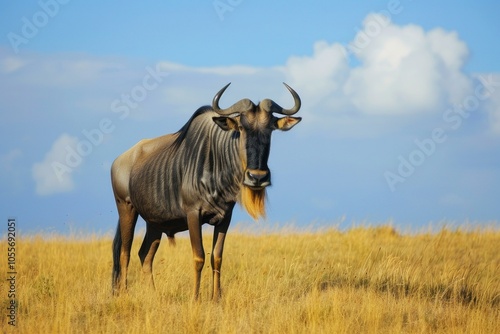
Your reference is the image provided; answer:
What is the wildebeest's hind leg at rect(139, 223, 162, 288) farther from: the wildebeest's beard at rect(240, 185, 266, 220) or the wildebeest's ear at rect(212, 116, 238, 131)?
the wildebeest's ear at rect(212, 116, 238, 131)

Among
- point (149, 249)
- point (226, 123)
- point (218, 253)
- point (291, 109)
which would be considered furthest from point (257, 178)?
point (149, 249)

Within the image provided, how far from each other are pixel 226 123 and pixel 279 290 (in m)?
2.47

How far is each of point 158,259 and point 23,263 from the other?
2.67 m

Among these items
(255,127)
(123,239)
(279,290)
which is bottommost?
(279,290)

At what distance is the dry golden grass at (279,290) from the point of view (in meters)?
8.26

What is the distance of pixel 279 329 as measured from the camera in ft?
25.8

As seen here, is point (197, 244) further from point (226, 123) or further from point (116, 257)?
point (116, 257)

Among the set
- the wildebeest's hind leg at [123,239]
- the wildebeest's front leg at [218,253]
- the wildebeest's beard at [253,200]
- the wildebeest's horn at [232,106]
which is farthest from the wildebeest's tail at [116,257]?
the wildebeest's horn at [232,106]

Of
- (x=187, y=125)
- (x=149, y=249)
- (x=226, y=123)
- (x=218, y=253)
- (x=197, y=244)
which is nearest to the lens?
(x=226, y=123)

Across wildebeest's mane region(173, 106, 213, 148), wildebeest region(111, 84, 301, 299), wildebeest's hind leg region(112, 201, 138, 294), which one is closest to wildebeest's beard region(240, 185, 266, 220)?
wildebeest region(111, 84, 301, 299)

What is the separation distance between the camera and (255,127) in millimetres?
8906

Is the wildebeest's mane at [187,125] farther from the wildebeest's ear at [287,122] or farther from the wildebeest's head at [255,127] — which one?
the wildebeest's ear at [287,122]

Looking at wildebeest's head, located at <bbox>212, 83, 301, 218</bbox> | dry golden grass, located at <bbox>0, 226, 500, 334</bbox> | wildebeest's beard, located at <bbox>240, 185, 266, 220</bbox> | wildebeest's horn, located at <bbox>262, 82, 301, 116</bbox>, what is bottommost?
dry golden grass, located at <bbox>0, 226, 500, 334</bbox>

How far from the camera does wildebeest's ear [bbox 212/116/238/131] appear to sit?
9094 millimetres
